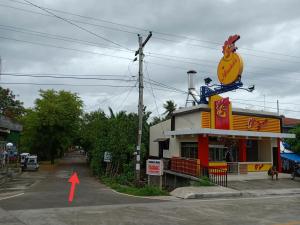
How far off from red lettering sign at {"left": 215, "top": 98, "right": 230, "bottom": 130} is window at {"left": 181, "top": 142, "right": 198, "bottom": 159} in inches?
91.8

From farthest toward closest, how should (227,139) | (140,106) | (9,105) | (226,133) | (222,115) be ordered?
1. (9,105)
2. (227,139)
3. (222,115)
4. (226,133)
5. (140,106)

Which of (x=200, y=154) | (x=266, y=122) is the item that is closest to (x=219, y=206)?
(x=200, y=154)

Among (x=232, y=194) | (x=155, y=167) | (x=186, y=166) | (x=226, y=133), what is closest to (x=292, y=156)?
(x=226, y=133)

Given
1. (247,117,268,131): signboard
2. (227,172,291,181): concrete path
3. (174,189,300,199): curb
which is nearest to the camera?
(174,189,300,199): curb

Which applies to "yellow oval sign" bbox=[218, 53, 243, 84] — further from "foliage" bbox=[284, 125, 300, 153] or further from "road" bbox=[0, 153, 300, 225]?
"foliage" bbox=[284, 125, 300, 153]

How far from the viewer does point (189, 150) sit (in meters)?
31.8

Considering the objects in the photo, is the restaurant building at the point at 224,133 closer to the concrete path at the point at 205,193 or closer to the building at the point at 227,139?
the building at the point at 227,139

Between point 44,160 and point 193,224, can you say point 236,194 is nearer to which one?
point 193,224

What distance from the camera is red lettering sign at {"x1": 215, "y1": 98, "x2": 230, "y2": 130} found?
2977 centimetres

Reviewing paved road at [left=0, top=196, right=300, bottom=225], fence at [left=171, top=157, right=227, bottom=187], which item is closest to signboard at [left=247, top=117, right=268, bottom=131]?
→ fence at [left=171, top=157, right=227, bottom=187]

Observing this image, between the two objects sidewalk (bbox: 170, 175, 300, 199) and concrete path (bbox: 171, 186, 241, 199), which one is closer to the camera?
concrete path (bbox: 171, 186, 241, 199)

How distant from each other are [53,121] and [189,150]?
2602 centimetres

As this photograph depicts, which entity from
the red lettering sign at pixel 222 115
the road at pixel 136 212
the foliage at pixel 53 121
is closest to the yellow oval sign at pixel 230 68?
the red lettering sign at pixel 222 115

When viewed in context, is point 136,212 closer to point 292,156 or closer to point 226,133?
point 226,133
